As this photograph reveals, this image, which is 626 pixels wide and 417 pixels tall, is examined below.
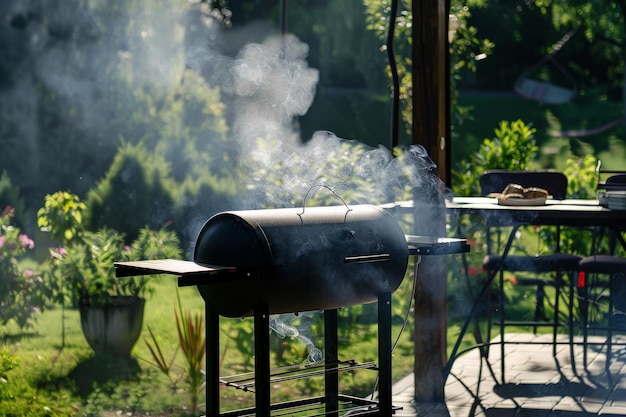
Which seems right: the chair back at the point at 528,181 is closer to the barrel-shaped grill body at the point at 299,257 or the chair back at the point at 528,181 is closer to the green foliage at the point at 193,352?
the green foliage at the point at 193,352

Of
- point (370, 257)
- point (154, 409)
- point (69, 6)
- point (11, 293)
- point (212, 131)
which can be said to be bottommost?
point (154, 409)

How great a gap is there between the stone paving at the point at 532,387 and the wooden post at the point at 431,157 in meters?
0.17

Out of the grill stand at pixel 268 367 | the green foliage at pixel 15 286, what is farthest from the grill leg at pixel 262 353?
the green foliage at pixel 15 286

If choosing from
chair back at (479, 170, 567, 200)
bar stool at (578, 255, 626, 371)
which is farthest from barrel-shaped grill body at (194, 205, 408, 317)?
chair back at (479, 170, 567, 200)

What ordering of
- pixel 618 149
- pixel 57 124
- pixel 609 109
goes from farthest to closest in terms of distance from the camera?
pixel 609 109, pixel 618 149, pixel 57 124

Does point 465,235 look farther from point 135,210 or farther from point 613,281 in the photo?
point 135,210

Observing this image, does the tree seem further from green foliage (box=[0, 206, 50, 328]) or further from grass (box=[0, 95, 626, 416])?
green foliage (box=[0, 206, 50, 328])

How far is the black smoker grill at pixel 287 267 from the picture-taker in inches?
123

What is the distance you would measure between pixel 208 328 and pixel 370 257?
24.1 inches

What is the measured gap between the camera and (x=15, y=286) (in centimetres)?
527

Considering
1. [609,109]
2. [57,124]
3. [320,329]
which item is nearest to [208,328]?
[320,329]

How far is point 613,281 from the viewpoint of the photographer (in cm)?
532

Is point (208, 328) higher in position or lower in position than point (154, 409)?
higher

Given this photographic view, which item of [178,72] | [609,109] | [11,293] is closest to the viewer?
[11,293]
